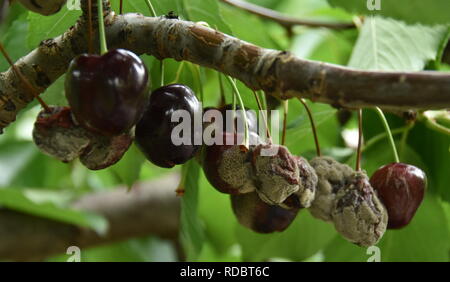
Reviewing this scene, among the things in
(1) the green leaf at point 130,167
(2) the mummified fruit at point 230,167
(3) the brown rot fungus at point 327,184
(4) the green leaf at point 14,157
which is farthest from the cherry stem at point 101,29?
(4) the green leaf at point 14,157

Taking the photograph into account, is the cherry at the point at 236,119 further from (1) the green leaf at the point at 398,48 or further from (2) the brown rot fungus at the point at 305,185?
(1) the green leaf at the point at 398,48

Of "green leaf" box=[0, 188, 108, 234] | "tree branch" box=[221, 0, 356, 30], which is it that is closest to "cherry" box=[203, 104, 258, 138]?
"tree branch" box=[221, 0, 356, 30]

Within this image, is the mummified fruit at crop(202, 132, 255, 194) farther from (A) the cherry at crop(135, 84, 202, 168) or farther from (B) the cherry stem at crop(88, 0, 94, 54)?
(B) the cherry stem at crop(88, 0, 94, 54)

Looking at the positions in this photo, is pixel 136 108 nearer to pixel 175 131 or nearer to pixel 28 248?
pixel 175 131

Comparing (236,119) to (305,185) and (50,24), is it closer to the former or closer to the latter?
(305,185)

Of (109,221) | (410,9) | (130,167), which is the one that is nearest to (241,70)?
(410,9)
